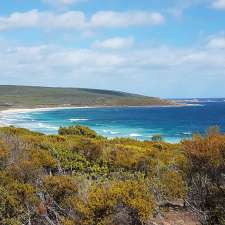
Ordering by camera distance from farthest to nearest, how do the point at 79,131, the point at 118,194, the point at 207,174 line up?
1. the point at 79,131
2. the point at 207,174
3. the point at 118,194

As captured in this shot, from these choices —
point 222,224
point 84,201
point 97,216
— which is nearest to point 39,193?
point 84,201

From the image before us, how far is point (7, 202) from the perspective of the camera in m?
14.5

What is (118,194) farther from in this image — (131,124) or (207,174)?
(131,124)

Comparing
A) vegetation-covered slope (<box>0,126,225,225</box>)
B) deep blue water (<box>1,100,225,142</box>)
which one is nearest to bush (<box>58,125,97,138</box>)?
deep blue water (<box>1,100,225,142</box>)

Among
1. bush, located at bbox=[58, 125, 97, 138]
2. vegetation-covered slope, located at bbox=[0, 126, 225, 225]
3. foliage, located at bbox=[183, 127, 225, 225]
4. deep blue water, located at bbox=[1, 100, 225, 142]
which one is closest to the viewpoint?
vegetation-covered slope, located at bbox=[0, 126, 225, 225]

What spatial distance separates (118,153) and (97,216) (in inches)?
559

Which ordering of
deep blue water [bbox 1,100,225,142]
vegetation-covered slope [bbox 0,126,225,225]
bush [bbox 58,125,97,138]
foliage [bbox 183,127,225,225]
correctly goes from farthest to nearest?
1. deep blue water [bbox 1,100,225,142]
2. bush [bbox 58,125,97,138]
3. foliage [bbox 183,127,225,225]
4. vegetation-covered slope [bbox 0,126,225,225]

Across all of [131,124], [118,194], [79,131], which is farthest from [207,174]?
[131,124]

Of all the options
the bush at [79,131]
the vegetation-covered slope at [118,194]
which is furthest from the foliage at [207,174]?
the bush at [79,131]

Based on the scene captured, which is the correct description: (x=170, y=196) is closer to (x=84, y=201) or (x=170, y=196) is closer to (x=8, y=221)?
(x=84, y=201)

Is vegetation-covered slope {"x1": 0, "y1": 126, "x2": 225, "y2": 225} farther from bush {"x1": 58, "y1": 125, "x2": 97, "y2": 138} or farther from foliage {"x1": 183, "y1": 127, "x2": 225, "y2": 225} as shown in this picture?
bush {"x1": 58, "y1": 125, "x2": 97, "y2": 138}

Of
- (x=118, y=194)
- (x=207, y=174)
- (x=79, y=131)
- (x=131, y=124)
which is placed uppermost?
(x=207, y=174)

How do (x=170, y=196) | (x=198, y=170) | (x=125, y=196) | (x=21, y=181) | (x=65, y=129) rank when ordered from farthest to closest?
(x=65, y=129), (x=21, y=181), (x=170, y=196), (x=198, y=170), (x=125, y=196)

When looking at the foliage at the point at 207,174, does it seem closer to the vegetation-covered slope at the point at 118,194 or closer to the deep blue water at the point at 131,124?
the vegetation-covered slope at the point at 118,194
